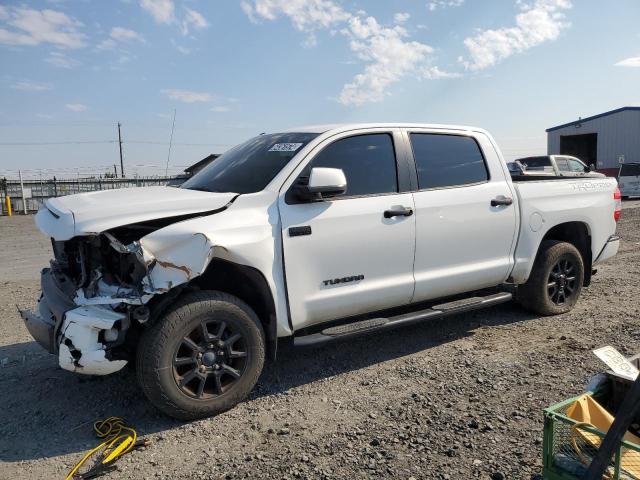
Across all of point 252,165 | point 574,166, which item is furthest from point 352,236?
point 574,166

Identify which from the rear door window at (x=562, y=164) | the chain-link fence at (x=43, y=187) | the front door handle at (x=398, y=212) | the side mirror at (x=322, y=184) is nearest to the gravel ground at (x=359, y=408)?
the front door handle at (x=398, y=212)

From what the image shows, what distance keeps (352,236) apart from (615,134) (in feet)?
121

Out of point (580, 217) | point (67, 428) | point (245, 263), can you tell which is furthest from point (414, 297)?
point (67, 428)

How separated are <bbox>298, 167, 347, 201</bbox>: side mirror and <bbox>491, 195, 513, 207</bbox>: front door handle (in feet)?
5.69

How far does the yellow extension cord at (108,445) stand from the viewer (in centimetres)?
292

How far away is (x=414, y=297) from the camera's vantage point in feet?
14.3

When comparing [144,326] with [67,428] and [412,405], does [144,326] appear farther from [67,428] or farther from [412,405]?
[412,405]

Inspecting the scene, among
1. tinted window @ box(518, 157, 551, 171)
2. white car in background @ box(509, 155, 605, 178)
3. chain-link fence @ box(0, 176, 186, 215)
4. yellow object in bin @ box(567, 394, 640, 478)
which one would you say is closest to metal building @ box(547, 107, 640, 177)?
white car in background @ box(509, 155, 605, 178)

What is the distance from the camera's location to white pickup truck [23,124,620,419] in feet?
10.6

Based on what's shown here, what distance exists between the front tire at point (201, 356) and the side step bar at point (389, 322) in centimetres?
40

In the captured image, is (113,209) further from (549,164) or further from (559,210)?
(549,164)

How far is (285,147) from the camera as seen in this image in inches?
163

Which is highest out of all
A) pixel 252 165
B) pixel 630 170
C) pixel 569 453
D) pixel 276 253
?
pixel 252 165

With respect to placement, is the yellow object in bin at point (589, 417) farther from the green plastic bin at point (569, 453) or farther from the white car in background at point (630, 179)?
the white car in background at point (630, 179)
